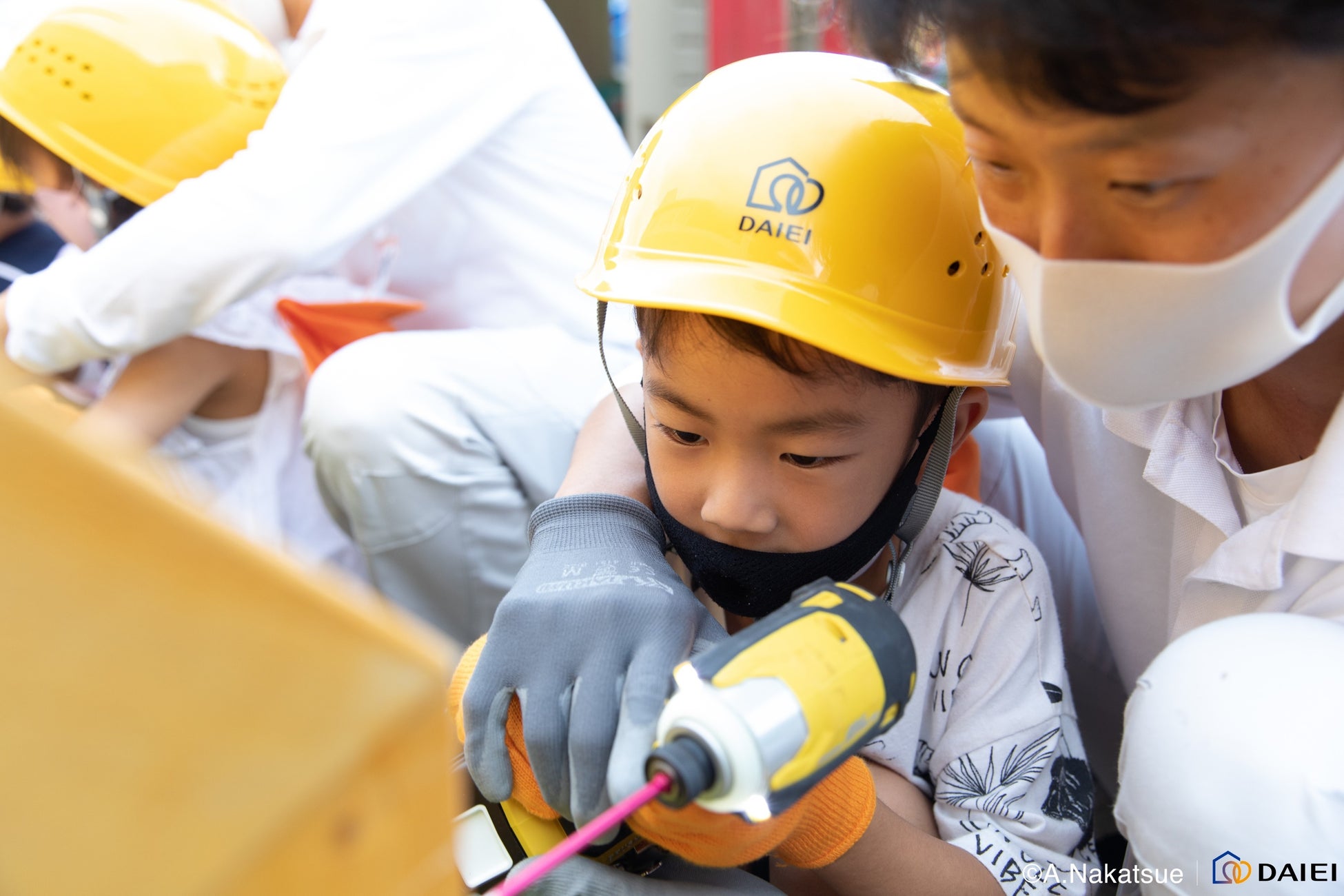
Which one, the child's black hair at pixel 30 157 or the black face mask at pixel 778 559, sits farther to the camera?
the child's black hair at pixel 30 157

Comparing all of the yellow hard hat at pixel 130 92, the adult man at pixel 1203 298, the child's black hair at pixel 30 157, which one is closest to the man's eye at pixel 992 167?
the adult man at pixel 1203 298

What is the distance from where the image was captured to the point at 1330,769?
85 centimetres

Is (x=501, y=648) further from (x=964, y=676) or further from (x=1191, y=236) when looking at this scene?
(x=1191, y=236)

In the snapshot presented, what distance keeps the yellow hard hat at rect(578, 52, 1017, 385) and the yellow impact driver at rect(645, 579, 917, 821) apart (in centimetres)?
37

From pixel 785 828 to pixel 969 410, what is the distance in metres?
0.64

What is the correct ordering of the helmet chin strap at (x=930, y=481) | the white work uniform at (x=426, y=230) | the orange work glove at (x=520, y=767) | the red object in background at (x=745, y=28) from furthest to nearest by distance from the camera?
the red object in background at (x=745, y=28) < the white work uniform at (x=426, y=230) < the helmet chin strap at (x=930, y=481) < the orange work glove at (x=520, y=767)

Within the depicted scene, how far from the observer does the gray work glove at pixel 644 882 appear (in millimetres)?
958

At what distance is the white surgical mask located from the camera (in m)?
0.85

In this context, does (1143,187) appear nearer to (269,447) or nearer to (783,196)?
(783,196)

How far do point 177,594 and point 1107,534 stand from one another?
1.22m

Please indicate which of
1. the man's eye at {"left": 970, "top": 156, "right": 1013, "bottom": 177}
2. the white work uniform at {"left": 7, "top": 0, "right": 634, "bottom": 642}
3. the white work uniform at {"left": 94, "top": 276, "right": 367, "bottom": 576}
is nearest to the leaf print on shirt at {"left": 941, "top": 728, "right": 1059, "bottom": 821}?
the man's eye at {"left": 970, "top": 156, "right": 1013, "bottom": 177}

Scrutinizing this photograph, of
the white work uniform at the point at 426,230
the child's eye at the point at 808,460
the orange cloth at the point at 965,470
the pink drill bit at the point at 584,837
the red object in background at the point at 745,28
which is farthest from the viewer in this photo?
the red object in background at the point at 745,28

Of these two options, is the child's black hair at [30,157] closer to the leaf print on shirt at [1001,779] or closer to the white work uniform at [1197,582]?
the white work uniform at [1197,582]
